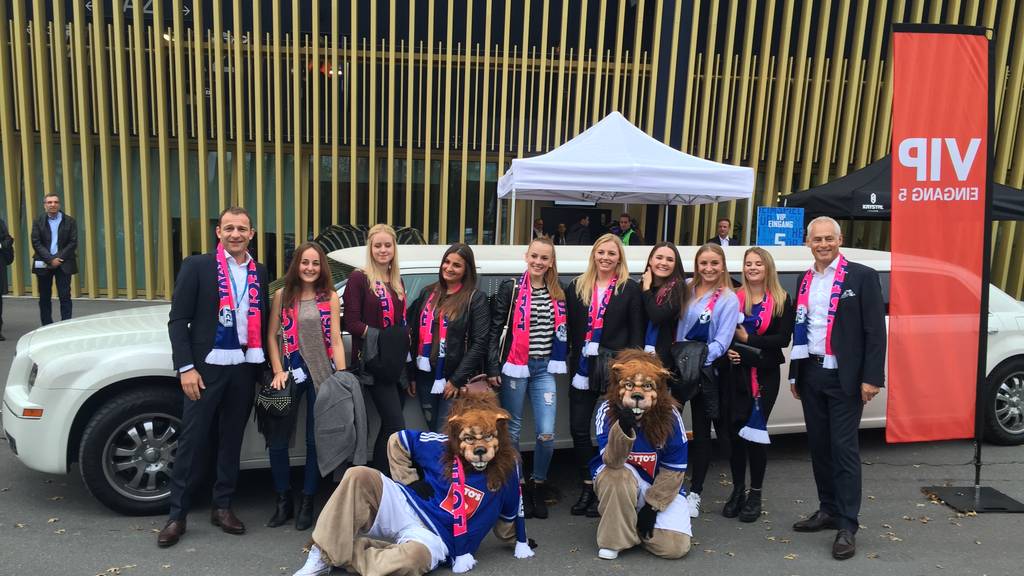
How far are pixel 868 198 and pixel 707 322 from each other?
6.54 meters

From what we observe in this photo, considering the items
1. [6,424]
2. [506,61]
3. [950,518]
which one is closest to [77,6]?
[506,61]

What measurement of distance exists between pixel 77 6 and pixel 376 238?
10630 mm

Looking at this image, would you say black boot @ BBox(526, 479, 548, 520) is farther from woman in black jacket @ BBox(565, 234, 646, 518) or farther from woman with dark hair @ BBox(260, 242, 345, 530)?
woman with dark hair @ BBox(260, 242, 345, 530)

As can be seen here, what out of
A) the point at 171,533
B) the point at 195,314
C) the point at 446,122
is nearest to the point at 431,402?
the point at 195,314

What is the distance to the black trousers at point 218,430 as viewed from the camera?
3.63 meters

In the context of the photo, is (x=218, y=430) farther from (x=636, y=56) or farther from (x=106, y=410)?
(x=636, y=56)

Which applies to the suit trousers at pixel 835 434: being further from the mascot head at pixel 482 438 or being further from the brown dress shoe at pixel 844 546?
the mascot head at pixel 482 438

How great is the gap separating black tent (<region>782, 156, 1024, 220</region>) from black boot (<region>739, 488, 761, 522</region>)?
6446mm

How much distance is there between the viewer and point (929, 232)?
4223 millimetres

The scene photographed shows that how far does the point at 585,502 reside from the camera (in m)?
4.24

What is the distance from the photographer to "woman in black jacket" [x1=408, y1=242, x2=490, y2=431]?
13.1ft

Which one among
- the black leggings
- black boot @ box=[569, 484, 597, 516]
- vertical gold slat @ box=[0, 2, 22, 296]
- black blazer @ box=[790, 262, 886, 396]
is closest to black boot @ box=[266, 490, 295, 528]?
the black leggings

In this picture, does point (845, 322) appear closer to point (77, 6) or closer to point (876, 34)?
point (876, 34)

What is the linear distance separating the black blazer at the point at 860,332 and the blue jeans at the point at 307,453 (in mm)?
3050
